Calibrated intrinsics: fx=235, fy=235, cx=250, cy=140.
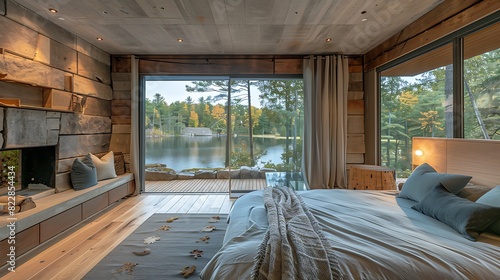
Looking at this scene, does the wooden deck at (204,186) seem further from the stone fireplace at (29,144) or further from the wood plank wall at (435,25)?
the wood plank wall at (435,25)

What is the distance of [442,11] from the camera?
2564 mm

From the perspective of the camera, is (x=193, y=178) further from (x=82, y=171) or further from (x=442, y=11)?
(x=442, y=11)

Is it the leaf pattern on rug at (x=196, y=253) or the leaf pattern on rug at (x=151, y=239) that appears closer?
the leaf pattern on rug at (x=196, y=253)

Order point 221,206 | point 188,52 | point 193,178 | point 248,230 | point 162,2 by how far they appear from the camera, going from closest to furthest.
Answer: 1. point 248,230
2. point 162,2
3. point 221,206
4. point 188,52
5. point 193,178

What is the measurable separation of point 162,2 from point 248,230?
2452 millimetres

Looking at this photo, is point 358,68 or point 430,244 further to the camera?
point 358,68

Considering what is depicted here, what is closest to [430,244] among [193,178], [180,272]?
[180,272]

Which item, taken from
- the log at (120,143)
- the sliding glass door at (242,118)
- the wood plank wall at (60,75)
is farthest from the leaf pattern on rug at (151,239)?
the log at (120,143)

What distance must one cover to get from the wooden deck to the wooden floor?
30cm

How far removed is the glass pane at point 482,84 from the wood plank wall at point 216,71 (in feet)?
6.30

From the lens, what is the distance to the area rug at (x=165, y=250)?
192 centimetres

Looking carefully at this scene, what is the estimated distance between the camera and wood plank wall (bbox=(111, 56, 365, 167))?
4254 mm

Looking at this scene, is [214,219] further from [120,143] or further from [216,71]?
[216,71]

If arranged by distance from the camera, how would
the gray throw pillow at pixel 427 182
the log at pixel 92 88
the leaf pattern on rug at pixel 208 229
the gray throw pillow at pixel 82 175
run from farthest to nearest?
the log at pixel 92 88 < the gray throw pillow at pixel 82 175 < the leaf pattern on rug at pixel 208 229 < the gray throw pillow at pixel 427 182
